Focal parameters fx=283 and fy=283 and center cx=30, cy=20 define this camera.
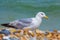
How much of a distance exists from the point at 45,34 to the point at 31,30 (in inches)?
10.7

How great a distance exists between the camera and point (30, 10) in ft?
25.2

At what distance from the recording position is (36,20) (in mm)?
4168

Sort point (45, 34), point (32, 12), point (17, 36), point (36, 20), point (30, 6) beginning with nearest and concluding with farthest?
point (17, 36) → point (45, 34) → point (36, 20) → point (32, 12) → point (30, 6)

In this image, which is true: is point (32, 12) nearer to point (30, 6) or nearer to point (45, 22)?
point (30, 6)

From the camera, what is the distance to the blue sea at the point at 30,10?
20.0 ft

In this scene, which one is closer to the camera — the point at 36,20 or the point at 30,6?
the point at 36,20

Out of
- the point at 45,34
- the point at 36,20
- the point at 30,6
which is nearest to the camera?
the point at 45,34

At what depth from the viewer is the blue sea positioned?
6.09 metres

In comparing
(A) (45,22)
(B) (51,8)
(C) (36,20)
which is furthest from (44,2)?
(C) (36,20)

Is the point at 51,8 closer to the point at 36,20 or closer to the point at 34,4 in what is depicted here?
the point at 34,4

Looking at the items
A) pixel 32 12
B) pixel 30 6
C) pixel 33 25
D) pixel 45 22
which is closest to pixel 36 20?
pixel 33 25

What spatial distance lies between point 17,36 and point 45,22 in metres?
2.51

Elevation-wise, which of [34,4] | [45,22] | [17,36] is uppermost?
[34,4]

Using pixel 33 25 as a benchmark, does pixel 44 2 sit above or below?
above
